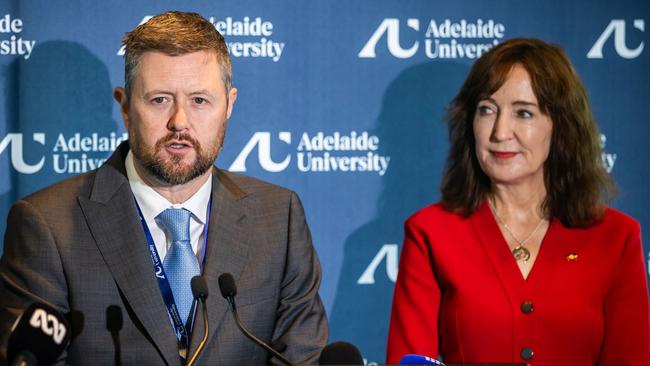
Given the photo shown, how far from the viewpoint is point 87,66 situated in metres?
3.67

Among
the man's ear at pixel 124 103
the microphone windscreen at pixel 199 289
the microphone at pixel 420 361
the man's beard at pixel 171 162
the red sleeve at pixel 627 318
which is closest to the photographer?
the microphone at pixel 420 361

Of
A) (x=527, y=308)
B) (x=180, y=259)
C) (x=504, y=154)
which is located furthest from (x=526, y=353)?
(x=180, y=259)

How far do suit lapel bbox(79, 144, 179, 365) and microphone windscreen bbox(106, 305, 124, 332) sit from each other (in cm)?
17

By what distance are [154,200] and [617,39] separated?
2.24 meters

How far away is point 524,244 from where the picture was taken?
3289mm

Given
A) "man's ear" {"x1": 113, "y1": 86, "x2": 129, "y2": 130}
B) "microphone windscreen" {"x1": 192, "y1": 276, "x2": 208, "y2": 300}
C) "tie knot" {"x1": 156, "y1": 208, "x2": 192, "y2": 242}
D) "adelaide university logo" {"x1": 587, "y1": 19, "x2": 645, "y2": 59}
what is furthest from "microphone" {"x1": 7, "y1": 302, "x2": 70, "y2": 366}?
"adelaide university logo" {"x1": 587, "y1": 19, "x2": 645, "y2": 59}

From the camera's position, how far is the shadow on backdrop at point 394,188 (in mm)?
3922

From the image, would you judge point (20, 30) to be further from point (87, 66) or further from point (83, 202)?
point (83, 202)

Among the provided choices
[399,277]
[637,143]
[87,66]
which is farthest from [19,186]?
[637,143]

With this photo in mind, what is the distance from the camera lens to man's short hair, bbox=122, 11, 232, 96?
2730 millimetres

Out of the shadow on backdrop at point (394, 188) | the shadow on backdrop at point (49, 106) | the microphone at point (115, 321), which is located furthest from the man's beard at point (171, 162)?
the shadow on backdrop at point (394, 188)

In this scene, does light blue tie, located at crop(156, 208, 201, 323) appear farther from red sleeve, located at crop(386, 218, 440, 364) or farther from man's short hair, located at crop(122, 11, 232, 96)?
red sleeve, located at crop(386, 218, 440, 364)

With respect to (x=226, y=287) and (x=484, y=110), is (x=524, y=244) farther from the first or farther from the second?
(x=226, y=287)

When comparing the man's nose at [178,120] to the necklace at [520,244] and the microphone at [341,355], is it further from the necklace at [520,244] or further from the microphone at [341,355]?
the necklace at [520,244]
